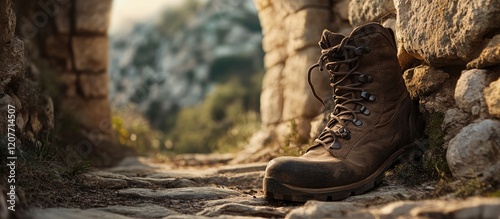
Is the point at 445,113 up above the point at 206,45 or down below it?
below

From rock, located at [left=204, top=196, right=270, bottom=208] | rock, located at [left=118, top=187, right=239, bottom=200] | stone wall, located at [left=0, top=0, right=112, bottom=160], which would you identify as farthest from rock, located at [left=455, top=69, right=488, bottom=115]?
stone wall, located at [left=0, top=0, right=112, bottom=160]

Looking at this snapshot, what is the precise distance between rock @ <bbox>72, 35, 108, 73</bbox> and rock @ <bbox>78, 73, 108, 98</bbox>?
7 cm

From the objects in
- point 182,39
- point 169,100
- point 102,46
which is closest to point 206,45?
point 182,39

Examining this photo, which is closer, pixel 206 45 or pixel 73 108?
pixel 73 108

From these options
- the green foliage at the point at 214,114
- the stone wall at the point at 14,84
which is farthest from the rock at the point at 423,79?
the green foliage at the point at 214,114

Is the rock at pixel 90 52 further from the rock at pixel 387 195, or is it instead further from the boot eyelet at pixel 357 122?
the rock at pixel 387 195

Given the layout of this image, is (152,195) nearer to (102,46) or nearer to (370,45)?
(370,45)

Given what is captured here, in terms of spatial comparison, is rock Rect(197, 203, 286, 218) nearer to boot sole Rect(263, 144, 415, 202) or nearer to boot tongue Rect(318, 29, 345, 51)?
boot sole Rect(263, 144, 415, 202)

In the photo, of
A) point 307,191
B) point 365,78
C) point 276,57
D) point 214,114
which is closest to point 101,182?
point 307,191

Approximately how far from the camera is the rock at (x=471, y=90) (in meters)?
2.08

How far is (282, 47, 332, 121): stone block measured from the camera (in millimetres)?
3689

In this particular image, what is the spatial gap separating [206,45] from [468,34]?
4027cm

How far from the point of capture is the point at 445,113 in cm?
234

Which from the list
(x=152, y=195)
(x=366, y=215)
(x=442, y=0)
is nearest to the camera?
(x=366, y=215)
